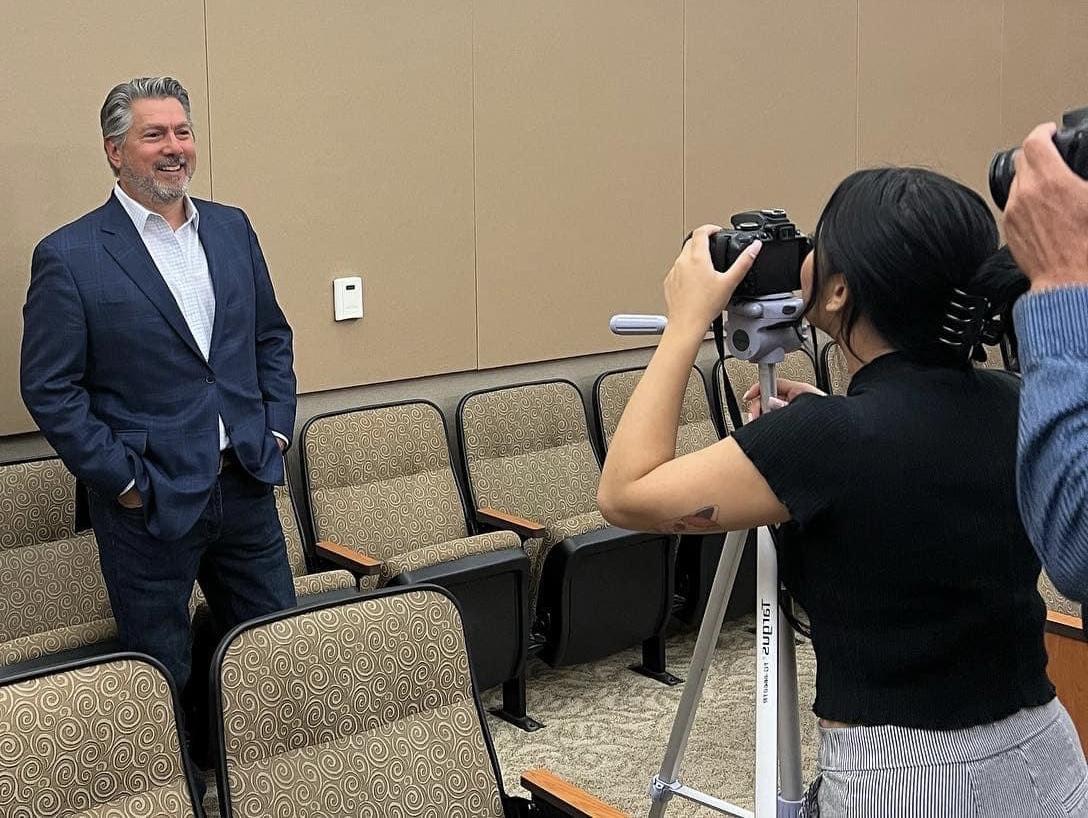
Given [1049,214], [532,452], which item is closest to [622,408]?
[532,452]

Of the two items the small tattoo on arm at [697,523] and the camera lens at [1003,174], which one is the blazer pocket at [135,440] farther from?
the camera lens at [1003,174]

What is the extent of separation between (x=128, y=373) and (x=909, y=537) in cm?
226

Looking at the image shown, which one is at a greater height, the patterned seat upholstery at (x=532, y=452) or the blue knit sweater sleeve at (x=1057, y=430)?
the blue knit sweater sleeve at (x=1057, y=430)

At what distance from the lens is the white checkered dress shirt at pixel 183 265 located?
131 inches

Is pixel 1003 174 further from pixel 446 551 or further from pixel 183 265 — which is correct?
pixel 446 551

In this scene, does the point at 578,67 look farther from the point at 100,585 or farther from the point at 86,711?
the point at 86,711

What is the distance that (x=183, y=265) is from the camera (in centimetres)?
337

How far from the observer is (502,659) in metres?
3.92

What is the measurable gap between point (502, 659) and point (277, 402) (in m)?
1.01

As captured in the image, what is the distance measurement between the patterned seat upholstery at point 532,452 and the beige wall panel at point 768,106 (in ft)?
3.81

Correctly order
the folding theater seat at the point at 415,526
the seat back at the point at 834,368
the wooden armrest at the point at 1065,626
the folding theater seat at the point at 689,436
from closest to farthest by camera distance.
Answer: the wooden armrest at the point at 1065,626, the folding theater seat at the point at 415,526, the folding theater seat at the point at 689,436, the seat back at the point at 834,368

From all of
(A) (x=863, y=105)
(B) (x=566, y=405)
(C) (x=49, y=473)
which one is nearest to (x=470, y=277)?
(B) (x=566, y=405)

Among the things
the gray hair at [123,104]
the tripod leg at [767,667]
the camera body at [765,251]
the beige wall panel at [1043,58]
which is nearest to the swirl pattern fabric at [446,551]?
the gray hair at [123,104]

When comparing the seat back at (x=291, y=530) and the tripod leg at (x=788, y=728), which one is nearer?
the tripod leg at (x=788, y=728)
